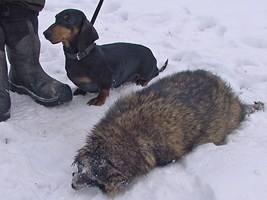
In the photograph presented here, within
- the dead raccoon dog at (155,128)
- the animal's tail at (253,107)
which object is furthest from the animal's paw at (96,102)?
the animal's tail at (253,107)

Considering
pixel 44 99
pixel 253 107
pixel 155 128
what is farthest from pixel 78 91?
pixel 253 107

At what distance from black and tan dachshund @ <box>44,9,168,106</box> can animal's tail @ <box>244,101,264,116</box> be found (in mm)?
1476

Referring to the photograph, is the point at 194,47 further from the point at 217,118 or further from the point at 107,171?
the point at 107,171

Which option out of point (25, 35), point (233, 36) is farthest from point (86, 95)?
point (233, 36)

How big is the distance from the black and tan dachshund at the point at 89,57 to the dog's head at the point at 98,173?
54.5 inches

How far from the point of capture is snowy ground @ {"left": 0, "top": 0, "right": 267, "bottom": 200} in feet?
5.73

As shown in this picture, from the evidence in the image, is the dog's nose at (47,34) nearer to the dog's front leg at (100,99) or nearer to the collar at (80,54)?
the collar at (80,54)

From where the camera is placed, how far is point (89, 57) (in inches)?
114

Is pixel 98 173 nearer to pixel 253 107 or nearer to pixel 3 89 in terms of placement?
pixel 3 89

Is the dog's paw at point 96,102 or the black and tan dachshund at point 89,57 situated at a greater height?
the black and tan dachshund at point 89,57

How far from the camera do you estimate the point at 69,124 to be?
8.63 feet

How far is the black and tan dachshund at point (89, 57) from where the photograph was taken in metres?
2.78

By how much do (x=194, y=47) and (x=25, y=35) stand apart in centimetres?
283

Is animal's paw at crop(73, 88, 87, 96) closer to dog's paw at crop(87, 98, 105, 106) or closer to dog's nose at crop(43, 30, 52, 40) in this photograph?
dog's paw at crop(87, 98, 105, 106)
